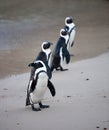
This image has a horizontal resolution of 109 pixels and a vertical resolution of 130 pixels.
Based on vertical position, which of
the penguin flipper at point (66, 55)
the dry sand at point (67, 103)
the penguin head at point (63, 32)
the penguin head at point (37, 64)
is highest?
the penguin head at point (63, 32)

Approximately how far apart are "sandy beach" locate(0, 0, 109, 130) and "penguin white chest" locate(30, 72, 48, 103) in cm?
17

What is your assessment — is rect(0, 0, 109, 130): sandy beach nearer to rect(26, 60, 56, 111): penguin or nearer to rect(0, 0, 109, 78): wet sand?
rect(0, 0, 109, 78): wet sand

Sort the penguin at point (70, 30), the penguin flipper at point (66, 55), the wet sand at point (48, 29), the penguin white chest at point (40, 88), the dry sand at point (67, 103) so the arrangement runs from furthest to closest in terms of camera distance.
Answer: the penguin at point (70, 30) < the wet sand at point (48, 29) < the penguin flipper at point (66, 55) < the penguin white chest at point (40, 88) < the dry sand at point (67, 103)

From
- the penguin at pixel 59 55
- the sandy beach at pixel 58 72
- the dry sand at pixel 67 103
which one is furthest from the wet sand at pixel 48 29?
the dry sand at pixel 67 103

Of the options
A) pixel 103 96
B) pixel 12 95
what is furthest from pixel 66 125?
pixel 12 95

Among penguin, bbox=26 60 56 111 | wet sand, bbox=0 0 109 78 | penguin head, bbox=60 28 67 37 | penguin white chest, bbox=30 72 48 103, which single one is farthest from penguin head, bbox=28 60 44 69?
penguin head, bbox=60 28 67 37

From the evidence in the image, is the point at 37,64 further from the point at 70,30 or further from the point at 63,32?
the point at 70,30


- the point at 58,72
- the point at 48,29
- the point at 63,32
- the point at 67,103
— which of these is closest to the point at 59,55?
the point at 58,72

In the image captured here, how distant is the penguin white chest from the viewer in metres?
5.91

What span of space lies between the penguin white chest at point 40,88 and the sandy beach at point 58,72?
17 centimetres

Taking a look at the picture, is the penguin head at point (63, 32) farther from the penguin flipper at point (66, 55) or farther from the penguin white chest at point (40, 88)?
the penguin white chest at point (40, 88)

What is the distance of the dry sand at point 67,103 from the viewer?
5.28 meters

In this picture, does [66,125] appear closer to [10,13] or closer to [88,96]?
[88,96]

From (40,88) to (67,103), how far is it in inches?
16.2
